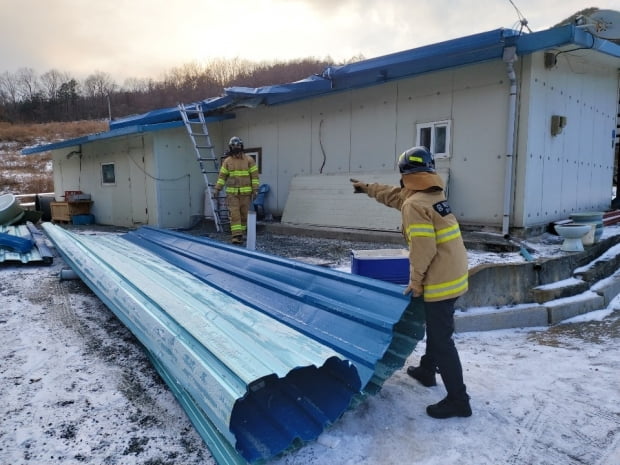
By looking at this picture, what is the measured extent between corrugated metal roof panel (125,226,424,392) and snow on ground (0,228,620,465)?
0.37 meters

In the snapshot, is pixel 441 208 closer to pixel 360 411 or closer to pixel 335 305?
pixel 335 305

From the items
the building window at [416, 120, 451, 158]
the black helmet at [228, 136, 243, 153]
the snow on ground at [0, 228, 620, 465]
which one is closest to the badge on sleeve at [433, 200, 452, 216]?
the snow on ground at [0, 228, 620, 465]

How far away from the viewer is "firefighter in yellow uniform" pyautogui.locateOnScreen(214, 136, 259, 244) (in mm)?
7035

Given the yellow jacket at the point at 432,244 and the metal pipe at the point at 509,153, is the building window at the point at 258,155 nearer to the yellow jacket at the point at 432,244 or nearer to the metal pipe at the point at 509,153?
the metal pipe at the point at 509,153

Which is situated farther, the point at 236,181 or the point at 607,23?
the point at 236,181

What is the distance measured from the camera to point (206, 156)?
10.7 meters

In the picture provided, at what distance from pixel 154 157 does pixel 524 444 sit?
31.8 ft

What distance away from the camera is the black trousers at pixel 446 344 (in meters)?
2.61

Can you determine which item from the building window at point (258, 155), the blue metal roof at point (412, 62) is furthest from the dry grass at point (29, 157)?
the blue metal roof at point (412, 62)

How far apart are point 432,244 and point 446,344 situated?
26.3 inches

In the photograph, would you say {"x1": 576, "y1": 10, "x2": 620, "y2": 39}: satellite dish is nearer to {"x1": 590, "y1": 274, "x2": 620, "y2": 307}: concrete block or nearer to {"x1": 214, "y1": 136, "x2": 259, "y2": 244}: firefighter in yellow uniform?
{"x1": 590, "y1": 274, "x2": 620, "y2": 307}: concrete block

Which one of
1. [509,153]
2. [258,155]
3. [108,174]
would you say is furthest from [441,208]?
[108,174]

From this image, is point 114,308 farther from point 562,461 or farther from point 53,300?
point 562,461

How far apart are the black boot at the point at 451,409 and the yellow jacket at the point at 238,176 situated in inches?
205
